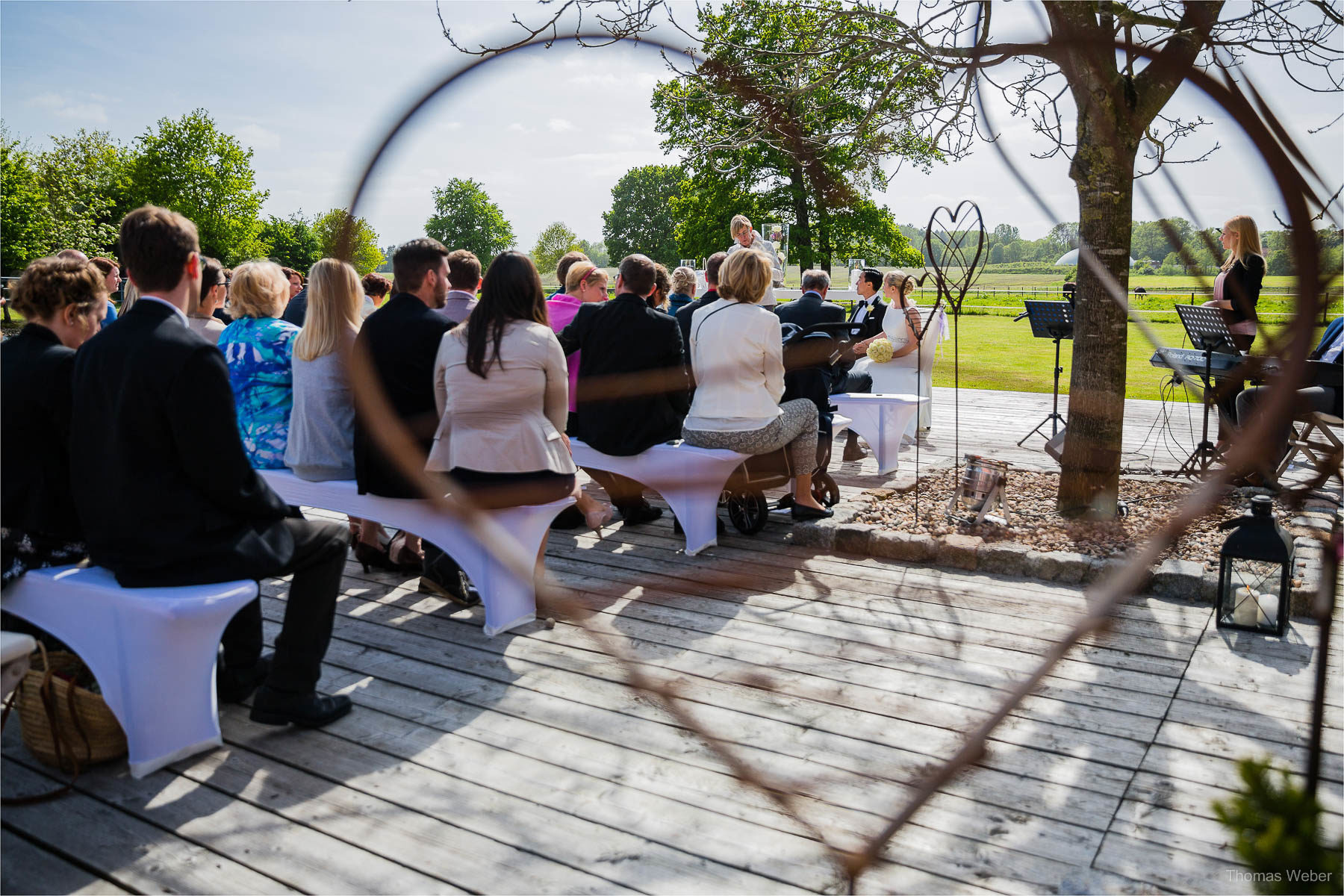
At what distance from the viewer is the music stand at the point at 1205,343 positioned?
5.17 metres

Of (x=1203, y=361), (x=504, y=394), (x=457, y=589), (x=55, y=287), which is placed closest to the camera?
(x=55, y=287)

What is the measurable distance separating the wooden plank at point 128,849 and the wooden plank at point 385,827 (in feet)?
0.67

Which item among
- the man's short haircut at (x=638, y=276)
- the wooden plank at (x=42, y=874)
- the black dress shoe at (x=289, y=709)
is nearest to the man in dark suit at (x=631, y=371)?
the man's short haircut at (x=638, y=276)

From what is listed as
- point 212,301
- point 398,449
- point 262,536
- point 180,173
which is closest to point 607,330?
point 398,449

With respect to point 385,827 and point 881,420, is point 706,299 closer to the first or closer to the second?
point 881,420

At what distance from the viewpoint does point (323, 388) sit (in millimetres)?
3900

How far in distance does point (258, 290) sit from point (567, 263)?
6.88ft

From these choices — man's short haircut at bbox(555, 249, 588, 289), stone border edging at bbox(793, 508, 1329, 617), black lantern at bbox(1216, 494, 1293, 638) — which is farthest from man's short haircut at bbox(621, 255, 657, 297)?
black lantern at bbox(1216, 494, 1293, 638)

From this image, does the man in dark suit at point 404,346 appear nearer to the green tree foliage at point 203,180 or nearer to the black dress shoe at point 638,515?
the black dress shoe at point 638,515

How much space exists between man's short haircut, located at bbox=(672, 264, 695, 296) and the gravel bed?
2.11 meters

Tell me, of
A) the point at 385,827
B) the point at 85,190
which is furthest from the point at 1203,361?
the point at 85,190

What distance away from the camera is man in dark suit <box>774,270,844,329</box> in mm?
5668

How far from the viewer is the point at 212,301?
14.7 ft

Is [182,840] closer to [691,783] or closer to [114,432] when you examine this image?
[114,432]
